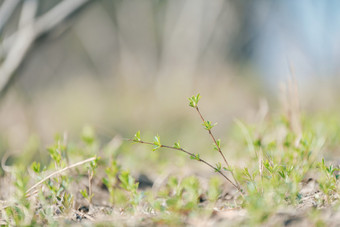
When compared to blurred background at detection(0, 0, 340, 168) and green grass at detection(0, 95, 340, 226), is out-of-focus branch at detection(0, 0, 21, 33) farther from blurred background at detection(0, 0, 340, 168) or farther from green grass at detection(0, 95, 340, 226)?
blurred background at detection(0, 0, 340, 168)

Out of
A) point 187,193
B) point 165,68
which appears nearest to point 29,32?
point 187,193

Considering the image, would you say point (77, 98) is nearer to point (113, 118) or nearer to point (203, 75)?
point (113, 118)

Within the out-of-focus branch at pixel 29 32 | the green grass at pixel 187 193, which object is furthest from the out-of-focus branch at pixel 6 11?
the green grass at pixel 187 193

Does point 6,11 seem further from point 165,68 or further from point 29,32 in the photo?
point 165,68

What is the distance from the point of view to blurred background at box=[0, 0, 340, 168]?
25.0 feet

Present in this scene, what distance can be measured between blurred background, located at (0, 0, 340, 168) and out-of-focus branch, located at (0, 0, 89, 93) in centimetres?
292

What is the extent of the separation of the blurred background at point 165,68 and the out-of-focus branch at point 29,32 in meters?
2.92

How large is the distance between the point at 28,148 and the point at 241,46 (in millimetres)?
11500

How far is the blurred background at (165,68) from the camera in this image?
7625 mm

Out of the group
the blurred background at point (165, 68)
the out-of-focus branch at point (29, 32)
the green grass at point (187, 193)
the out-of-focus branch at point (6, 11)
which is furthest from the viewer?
the blurred background at point (165, 68)

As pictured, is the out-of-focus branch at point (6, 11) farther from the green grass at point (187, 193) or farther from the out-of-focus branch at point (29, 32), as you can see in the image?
the green grass at point (187, 193)

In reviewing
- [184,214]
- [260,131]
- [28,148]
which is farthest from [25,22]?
[184,214]

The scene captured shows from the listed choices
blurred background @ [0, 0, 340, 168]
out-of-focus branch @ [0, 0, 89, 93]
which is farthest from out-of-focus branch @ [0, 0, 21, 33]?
blurred background @ [0, 0, 340, 168]

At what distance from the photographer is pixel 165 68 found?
10.8 meters
